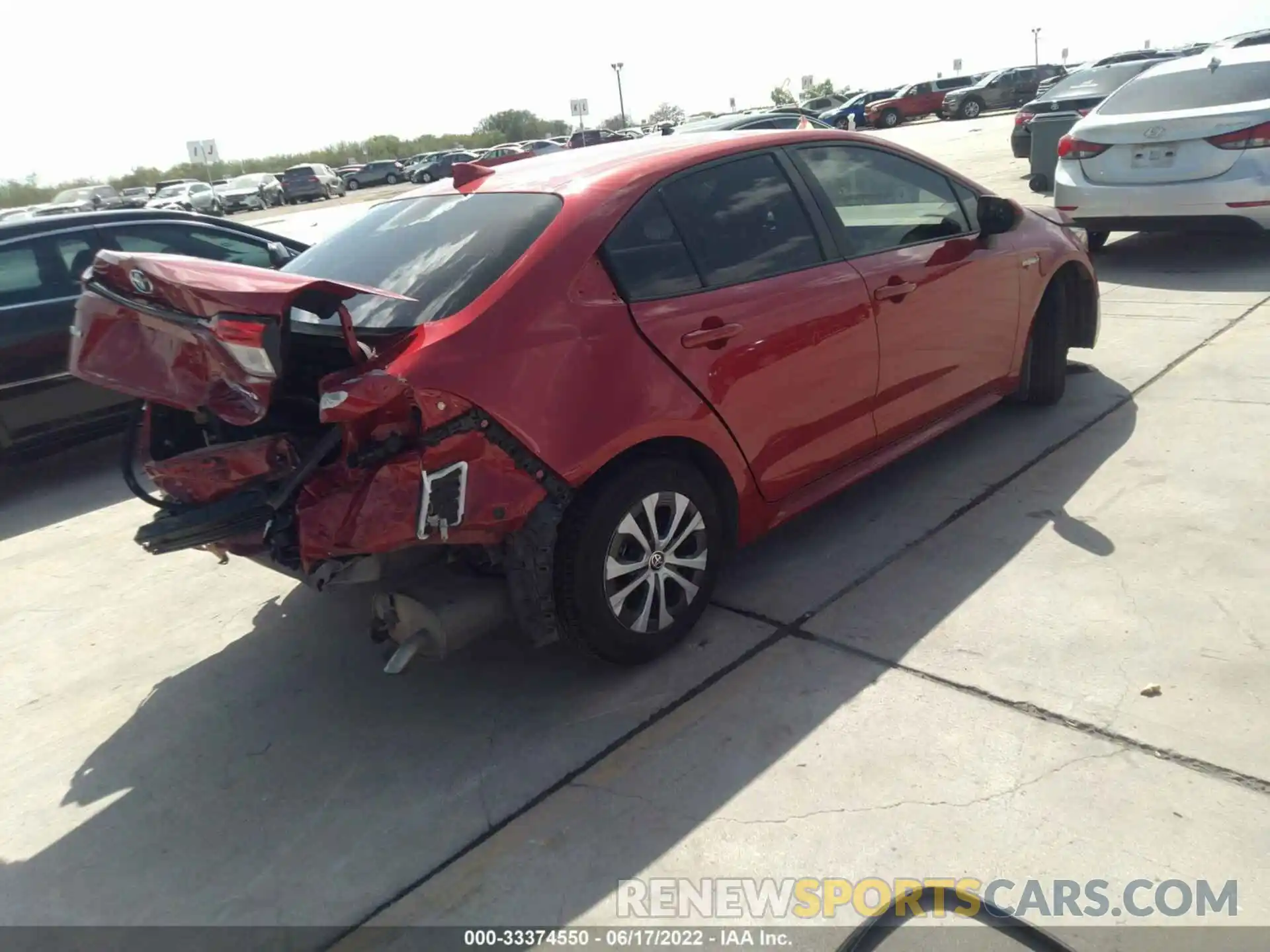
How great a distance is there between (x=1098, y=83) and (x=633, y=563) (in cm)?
1413

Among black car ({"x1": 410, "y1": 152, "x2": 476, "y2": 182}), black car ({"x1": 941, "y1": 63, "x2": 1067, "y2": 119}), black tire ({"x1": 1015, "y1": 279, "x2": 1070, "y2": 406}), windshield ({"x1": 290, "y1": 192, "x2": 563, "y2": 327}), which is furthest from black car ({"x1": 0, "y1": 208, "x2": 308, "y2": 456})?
black car ({"x1": 410, "y1": 152, "x2": 476, "y2": 182})

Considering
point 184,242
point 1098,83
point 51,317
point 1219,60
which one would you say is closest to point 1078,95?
point 1098,83

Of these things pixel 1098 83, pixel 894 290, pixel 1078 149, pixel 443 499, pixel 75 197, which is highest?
pixel 75 197

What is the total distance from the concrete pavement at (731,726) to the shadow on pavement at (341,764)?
0.04 feet

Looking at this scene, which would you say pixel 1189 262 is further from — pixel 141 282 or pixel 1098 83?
pixel 141 282

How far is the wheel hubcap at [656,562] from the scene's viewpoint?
3.10 metres

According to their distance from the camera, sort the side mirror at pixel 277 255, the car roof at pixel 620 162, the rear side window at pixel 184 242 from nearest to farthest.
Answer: the car roof at pixel 620 162 → the side mirror at pixel 277 255 → the rear side window at pixel 184 242

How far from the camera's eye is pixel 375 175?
50625mm

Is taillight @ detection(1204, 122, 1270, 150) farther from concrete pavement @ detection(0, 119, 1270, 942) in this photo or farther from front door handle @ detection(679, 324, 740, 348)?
front door handle @ detection(679, 324, 740, 348)

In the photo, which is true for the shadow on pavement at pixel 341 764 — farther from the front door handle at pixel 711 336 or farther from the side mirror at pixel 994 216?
the side mirror at pixel 994 216

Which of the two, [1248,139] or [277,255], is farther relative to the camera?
[1248,139]

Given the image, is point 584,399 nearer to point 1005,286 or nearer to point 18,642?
point 1005,286

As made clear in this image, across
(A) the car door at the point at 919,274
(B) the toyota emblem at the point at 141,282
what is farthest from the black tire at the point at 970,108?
(B) the toyota emblem at the point at 141,282

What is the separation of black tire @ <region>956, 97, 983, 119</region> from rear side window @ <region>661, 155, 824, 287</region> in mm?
38743
